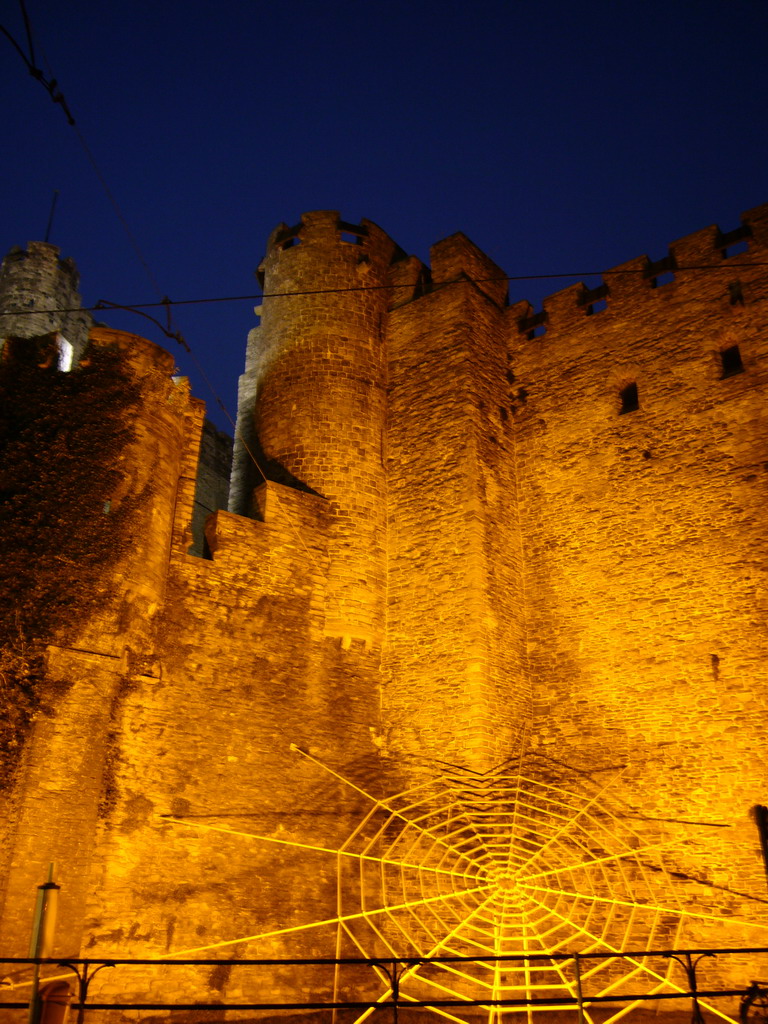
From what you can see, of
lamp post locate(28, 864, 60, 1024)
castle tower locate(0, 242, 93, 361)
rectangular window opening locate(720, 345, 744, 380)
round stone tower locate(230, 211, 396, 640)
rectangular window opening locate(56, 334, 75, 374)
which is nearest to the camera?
lamp post locate(28, 864, 60, 1024)

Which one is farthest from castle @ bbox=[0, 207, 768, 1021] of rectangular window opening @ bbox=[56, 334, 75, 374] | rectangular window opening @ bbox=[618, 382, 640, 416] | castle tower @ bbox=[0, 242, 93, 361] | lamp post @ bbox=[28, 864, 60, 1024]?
castle tower @ bbox=[0, 242, 93, 361]

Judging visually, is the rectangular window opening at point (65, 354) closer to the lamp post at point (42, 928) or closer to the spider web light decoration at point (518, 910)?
the spider web light decoration at point (518, 910)

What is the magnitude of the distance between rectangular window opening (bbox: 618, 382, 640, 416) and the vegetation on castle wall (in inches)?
267

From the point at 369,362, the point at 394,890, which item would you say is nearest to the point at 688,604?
the point at 394,890

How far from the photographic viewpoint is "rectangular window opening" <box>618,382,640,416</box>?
42.4 ft

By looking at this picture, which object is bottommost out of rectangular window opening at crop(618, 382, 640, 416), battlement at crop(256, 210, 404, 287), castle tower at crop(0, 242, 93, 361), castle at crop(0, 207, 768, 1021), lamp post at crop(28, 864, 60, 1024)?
lamp post at crop(28, 864, 60, 1024)

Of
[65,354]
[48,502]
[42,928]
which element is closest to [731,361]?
[48,502]

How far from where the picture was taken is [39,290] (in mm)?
21172

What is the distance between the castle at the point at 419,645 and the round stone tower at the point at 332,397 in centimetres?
6

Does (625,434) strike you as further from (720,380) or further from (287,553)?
(287,553)

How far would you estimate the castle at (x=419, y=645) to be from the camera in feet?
31.2

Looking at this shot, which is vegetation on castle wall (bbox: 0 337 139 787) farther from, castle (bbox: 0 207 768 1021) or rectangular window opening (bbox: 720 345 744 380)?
rectangular window opening (bbox: 720 345 744 380)

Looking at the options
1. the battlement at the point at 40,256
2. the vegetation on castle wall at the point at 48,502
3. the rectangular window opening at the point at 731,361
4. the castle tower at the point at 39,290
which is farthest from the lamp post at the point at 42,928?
the battlement at the point at 40,256

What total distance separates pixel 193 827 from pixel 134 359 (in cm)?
580
